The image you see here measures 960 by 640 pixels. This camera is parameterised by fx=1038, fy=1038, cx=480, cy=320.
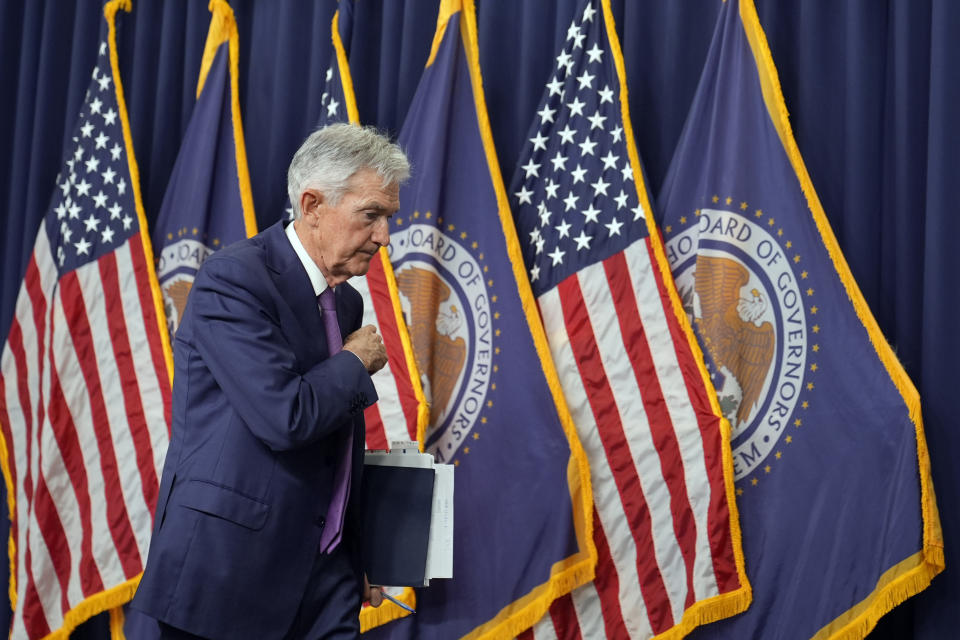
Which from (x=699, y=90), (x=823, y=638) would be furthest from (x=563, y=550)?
(x=699, y=90)

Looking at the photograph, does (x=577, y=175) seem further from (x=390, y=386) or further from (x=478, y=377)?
(x=390, y=386)

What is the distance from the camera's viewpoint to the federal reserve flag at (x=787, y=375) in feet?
8.87

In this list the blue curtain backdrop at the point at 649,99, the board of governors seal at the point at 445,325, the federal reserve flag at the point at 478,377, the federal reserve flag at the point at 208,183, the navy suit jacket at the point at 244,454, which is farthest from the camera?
the federal reserve flag at the point at 208,183

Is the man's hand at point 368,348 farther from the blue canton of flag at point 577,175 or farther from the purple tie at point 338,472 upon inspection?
the blue canton of flag at point 577,175

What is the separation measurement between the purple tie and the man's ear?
0.44 ft

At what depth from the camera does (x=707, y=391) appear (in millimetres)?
2869

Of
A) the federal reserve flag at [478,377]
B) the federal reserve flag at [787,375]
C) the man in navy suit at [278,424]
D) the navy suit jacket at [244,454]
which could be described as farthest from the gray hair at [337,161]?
the federal reserve flag at [787,375]

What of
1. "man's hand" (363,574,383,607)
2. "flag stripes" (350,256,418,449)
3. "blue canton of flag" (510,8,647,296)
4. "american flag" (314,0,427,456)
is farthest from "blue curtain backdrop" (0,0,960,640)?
"man's hand" (363,574,383,607)

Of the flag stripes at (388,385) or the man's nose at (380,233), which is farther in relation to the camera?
the flag stripes at (388,385)

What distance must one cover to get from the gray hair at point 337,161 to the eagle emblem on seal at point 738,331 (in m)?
1.44

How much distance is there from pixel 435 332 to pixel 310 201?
1.48 meters

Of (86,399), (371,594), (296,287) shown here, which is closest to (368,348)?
(296,287)

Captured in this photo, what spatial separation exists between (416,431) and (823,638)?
124cm

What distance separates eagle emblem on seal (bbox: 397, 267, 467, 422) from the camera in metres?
3.15
